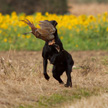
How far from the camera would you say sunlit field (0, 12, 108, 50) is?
37.1ft

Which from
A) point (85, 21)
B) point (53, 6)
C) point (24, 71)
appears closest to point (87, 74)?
point (24, 71)

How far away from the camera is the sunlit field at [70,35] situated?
37.1 ft

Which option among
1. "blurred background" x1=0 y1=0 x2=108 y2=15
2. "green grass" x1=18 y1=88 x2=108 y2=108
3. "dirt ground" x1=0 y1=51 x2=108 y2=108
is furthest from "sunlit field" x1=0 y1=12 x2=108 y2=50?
"blurred background" x1=0 y1=0 x2=108 y2=15

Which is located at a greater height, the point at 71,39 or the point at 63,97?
the point at 63,97

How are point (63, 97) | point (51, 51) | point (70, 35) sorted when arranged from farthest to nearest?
1. point (70, 35)
2. point (51, 51)
3. point (63, 97)

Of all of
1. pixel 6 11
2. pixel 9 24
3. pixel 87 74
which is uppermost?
pixel 87 74

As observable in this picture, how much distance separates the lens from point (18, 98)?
4941mm

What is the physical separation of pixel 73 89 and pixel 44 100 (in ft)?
2.58

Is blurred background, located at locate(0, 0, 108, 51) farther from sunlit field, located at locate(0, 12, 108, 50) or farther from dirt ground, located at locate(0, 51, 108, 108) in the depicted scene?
dirt ground, located at locate(0, 51, 108, 108)

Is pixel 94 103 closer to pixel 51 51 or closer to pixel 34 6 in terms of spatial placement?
pixel 51 51

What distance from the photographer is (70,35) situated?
12.2m

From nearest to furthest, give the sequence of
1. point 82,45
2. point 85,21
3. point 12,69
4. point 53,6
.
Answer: point 12,69
point 82,45
point 85,21
point 53,6

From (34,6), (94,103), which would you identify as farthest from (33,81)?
(34,6)

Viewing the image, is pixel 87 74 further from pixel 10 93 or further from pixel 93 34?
pixel 93 34
